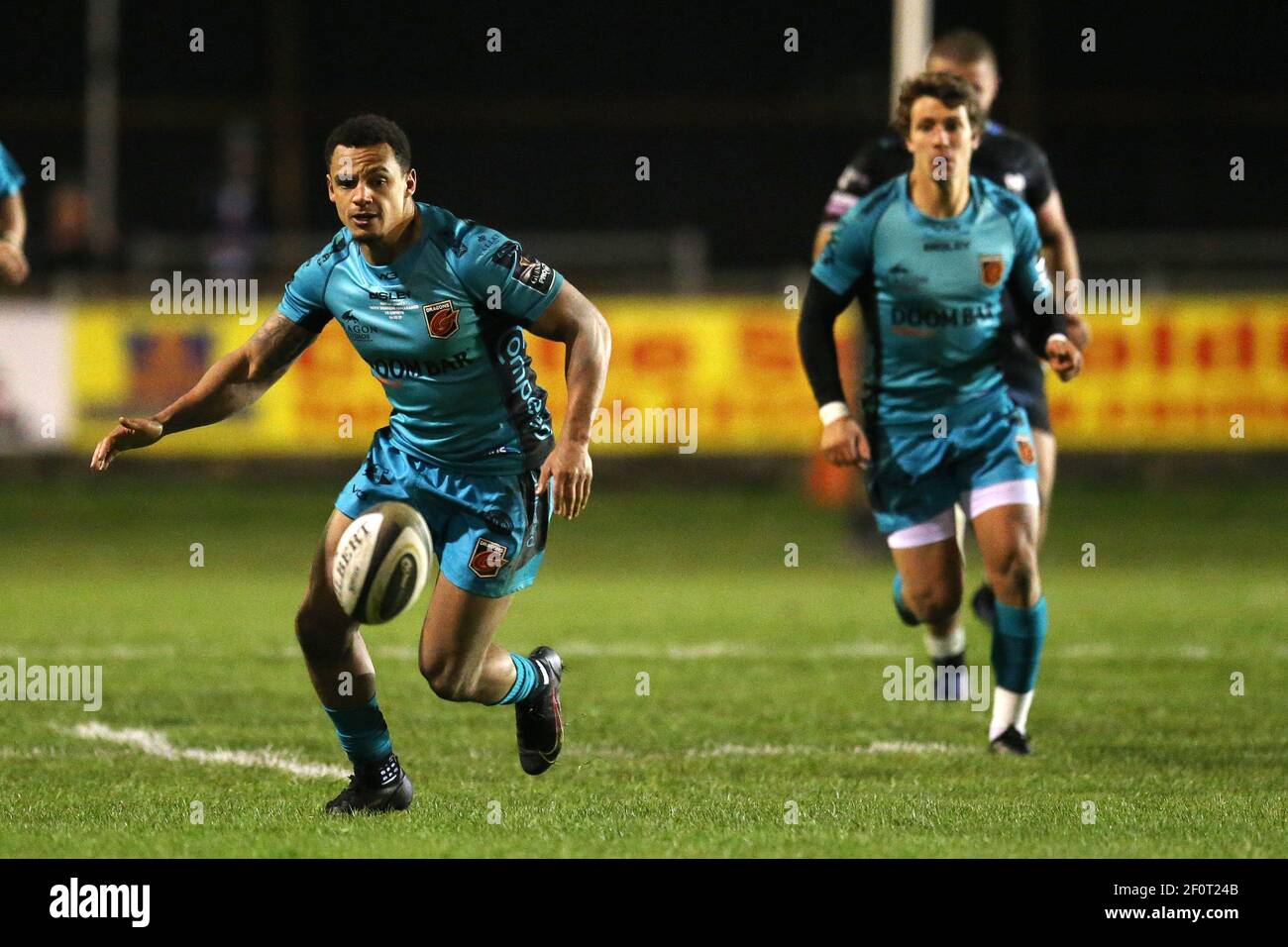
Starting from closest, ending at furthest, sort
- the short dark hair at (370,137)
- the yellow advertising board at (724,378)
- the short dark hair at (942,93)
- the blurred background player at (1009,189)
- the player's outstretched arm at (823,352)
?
the short dark hair at (370,137), the short dark hair at (942,93), the player's outstretched arm at (823,352), the blurred background player at (1009,189), the yellow advertising board at (724,378)

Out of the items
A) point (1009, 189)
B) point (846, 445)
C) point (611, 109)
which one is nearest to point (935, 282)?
point (846, 445)

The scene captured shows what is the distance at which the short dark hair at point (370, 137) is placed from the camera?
5973 mm

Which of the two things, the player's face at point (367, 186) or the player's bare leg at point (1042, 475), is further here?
the player's bare leg at point (1042, 475)

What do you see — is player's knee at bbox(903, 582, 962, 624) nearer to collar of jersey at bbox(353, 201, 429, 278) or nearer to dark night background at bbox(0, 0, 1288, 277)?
collar of jersey at bbox(353, 201, 429, 278)

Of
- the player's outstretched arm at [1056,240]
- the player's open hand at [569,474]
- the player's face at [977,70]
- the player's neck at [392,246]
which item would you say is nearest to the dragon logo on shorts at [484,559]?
the player's open hand at [569,474]

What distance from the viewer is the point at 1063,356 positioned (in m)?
7.33

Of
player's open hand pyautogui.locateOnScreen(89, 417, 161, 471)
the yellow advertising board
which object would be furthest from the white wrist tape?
the yellow advertising board

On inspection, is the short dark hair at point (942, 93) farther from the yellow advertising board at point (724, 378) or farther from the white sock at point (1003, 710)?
the yellow advertising board at point (724, 378)

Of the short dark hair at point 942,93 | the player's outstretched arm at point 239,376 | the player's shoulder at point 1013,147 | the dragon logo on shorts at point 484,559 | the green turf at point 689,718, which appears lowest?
the green turf at point 689,718

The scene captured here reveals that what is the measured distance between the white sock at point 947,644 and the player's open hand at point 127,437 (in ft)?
11.8

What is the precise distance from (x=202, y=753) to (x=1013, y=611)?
117 inches

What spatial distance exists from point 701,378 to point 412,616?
639 centimetres

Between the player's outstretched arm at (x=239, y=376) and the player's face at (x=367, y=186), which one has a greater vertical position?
the player's face at (x=367, y=186)

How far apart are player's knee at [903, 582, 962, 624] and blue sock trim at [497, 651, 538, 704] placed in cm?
175
